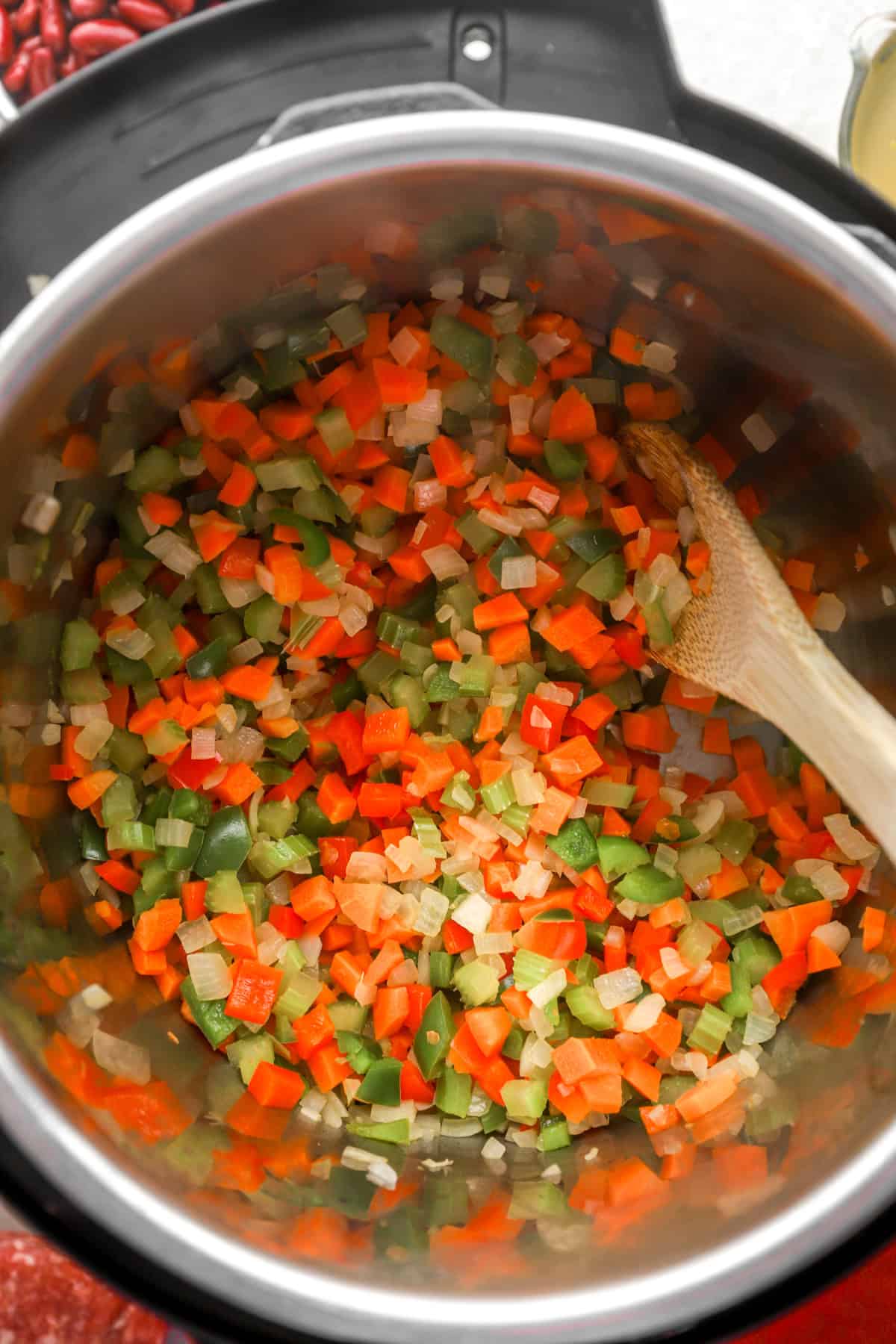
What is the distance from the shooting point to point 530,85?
927mm

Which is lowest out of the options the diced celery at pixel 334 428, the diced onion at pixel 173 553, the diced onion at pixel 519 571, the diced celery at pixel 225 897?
the diced celery at pixel 225 897

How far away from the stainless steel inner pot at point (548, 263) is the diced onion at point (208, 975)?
207 millimetres

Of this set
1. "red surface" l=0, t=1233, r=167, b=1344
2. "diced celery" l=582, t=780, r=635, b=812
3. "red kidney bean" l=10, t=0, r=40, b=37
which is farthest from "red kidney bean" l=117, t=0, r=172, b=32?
"red surface" l=0, t=1233, r=167, b=1344

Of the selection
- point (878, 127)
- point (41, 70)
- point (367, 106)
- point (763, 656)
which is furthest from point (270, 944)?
point (878, 127)

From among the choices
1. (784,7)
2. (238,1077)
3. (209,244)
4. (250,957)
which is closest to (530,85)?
(209,244)

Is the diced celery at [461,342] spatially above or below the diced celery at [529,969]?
above

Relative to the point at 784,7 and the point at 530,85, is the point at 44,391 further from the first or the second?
the point at 784,7

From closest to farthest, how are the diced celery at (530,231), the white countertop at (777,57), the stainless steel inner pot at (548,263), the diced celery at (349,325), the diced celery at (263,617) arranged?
the stainless steel inner pot at (548,263)
the diced celery at (530,231)
the diced celery at (349,325)
the diced celery at (263,617)
the white countertop at (777,57)

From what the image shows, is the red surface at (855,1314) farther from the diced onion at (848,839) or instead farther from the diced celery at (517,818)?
the diced celery at (517,818)

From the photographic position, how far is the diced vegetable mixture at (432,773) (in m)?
1.16

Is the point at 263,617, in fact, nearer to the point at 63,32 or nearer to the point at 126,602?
the point at 126,602

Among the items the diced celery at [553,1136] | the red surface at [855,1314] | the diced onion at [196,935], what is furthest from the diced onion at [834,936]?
the diced onion at [196,935]

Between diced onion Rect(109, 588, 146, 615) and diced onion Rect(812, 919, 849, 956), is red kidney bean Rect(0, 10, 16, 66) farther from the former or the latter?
diced onion Rect(812, 919, 849, 956)

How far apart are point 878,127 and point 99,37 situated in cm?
94
